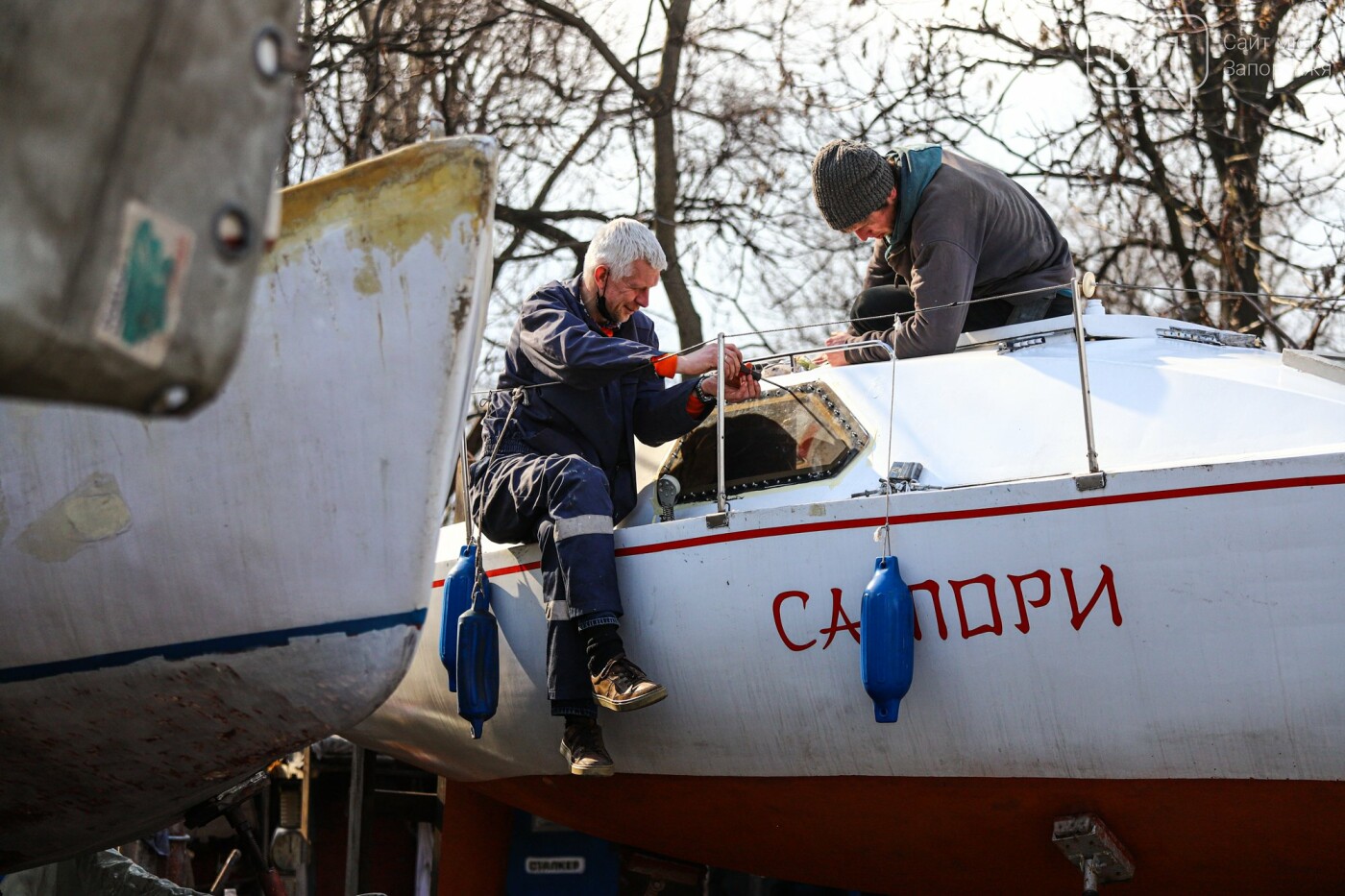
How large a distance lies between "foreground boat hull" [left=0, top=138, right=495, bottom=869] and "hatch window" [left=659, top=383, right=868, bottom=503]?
99 cm

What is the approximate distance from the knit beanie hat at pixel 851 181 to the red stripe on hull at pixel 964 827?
1851mm

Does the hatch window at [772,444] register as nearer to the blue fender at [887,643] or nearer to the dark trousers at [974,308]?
the dark trousers at [974,308]

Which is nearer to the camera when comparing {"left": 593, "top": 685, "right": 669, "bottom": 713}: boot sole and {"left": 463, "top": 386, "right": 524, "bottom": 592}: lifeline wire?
{"left": 593, "top": 685, "right": 669, "bottom": 713}: boot sole

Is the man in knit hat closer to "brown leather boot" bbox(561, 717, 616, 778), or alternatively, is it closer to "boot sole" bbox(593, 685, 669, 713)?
"boot sole" bbox(593, 685, 669, 713)

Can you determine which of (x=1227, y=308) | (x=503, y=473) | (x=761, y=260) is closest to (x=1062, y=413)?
(x=503, y=473)

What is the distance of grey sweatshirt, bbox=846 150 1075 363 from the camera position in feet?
15.0

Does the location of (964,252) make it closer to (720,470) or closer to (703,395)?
(703,395)

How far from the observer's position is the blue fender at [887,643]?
12.0 ft

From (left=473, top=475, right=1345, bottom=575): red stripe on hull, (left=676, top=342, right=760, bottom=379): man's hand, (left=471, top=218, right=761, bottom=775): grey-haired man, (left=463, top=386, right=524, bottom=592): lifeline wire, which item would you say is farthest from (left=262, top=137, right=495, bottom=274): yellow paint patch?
(left=473, top=475, right=1345, bottom=575): red stripe on hull

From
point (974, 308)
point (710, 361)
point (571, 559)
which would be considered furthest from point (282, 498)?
point (974, 308)

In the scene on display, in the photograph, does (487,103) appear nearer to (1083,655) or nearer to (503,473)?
(503,473)

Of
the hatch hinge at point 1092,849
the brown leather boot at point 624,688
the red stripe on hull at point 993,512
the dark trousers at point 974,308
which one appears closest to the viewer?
the red stripe on hull at point 993,512

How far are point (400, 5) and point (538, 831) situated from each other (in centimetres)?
676

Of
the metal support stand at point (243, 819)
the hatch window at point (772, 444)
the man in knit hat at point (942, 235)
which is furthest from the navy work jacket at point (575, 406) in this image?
the metal support stand at point (243, 819)
